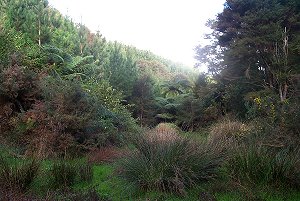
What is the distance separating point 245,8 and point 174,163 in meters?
14.2

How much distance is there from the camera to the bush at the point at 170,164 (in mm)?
6188

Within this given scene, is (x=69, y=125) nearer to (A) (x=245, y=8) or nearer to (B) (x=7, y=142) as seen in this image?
(B) (x=7, y=142)

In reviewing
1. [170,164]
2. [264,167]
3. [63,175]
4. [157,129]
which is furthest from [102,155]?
[264,167]

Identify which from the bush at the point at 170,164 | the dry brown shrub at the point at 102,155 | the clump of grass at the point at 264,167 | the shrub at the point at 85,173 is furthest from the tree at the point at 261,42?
the shrub at the point at 85,173

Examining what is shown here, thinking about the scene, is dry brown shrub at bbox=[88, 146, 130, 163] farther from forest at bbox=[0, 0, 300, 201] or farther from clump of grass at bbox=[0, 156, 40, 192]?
clump of grass at bbox=[0, 156, 40, 192]

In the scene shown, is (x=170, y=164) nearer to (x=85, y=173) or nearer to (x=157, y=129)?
(x=85, y=173)

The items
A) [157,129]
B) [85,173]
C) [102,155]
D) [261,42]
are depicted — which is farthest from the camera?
[261,42]

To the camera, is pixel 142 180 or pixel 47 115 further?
pixel 47 115

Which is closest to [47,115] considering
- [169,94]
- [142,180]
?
[142,180]

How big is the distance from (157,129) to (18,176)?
16.5 ft

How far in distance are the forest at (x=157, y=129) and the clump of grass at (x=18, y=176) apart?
0.02 metres

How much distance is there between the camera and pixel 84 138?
11094 mm

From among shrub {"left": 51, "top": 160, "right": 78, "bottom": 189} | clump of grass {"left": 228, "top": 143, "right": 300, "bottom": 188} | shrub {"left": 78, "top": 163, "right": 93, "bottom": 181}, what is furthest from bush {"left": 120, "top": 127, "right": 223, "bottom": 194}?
shrub {"left": 51, "top": 160, "right": 78, "bottom": 189}

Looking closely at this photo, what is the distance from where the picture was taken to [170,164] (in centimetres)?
634
